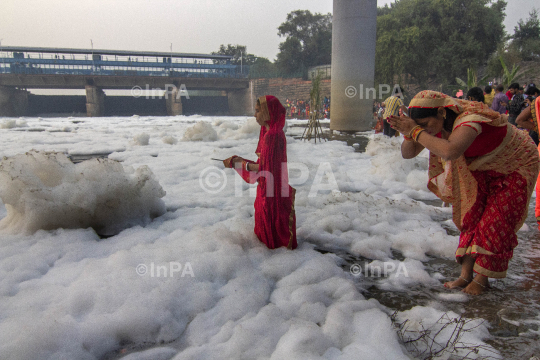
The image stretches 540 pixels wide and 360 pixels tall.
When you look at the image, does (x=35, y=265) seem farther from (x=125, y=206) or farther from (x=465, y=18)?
(x=465, y=18)

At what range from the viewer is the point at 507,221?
6.46 ft

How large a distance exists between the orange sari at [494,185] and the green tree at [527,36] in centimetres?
2855

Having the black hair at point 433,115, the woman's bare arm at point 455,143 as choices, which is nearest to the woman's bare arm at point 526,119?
the black hair at point 433,115

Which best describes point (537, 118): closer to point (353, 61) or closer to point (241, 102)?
point (353, 61)

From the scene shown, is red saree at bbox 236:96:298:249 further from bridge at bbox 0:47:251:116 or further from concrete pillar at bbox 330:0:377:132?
bridge at bbox 0:47:251:116

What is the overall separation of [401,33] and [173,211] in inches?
995

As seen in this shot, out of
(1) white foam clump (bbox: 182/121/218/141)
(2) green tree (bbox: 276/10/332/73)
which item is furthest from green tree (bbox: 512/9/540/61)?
(1) white foam clump (bbox: 182/121/218/141)

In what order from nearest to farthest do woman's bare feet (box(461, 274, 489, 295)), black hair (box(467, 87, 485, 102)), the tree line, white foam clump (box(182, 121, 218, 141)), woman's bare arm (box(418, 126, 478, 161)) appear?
woman's bare arm (box(418, 126, 478, 161)) → woman's bare feet (box(461, 274, 489, 295)) → black hair (box(467, 87, 485, 102)) → white foam clump (box(182, 121, 218, 141)) → the tree line

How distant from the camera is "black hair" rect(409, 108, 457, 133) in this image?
1931mm

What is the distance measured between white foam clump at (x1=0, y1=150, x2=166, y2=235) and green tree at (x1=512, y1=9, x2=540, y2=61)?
96.1ft

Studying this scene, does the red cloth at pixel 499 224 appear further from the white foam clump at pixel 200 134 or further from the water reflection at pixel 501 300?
the white foam clump at pixel 200 134

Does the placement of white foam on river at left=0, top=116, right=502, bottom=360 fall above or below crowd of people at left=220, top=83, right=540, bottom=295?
below

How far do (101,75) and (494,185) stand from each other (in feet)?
99.8

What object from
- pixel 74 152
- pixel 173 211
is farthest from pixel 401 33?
pixel 173 211
